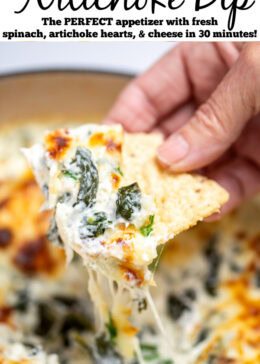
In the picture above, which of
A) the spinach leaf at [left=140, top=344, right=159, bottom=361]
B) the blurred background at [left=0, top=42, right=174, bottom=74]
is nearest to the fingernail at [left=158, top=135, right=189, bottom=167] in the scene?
the spinach leaf at [left=140, top=344, right=159, bottom=361]

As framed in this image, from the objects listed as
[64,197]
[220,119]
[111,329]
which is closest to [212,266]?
[111,329]

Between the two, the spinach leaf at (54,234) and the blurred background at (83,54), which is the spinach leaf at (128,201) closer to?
the spinach leaf at (54,234)

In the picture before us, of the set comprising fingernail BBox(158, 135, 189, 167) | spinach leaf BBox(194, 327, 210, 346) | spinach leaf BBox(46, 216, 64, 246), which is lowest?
spinach leaf BBox(194, 327, 210, 346)

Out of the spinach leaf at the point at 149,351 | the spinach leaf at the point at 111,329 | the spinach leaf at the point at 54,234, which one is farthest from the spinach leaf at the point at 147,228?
the spinach leaf at the point at 149,351

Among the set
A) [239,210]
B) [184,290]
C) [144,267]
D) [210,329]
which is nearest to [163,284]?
[184,290]

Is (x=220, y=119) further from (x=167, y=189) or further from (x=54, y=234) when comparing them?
(x=54, y=234)

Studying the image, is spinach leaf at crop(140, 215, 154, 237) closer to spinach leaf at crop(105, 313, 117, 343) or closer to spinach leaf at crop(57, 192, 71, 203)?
spinach leaf at crop(57, 192, 71, 203)

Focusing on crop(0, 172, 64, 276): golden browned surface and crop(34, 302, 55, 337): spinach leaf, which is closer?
crop(34, 302, 55, 337): spinach leaf
